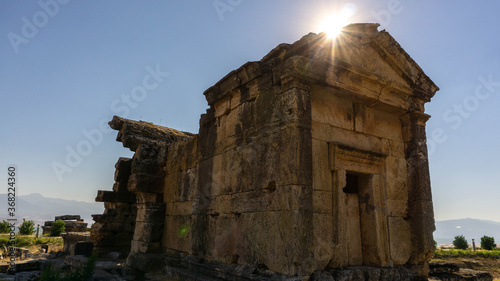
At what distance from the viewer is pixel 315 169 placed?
428 centimetres

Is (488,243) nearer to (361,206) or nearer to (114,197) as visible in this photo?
(361,206)

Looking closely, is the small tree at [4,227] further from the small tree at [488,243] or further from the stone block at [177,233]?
the small tree at [488,243]

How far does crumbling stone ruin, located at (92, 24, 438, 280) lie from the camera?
409cm

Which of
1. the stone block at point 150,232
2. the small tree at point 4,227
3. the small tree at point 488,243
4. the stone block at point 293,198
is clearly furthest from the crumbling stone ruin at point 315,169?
the small tree at point 4,227

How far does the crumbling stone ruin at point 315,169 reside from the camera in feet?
13.4

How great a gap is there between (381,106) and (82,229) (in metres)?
18.3

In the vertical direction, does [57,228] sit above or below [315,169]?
below

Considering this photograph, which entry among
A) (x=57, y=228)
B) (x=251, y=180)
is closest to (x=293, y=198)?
(x=251, y=180)

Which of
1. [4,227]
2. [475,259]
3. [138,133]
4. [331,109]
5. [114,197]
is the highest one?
[138,133]

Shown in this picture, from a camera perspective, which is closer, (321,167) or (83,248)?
(321,167)

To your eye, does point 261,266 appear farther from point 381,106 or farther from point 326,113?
point 381,106

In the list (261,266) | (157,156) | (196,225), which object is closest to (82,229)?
(157,156)

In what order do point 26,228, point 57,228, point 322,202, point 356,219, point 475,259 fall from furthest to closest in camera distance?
1. point 26,228
2. point 57,228
3. point 475,259
4. point 356,219
5. point 322,202

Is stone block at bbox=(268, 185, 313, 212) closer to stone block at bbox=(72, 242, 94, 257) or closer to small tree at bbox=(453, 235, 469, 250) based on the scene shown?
stone block at bbox=(72, 242, 94, 257)
